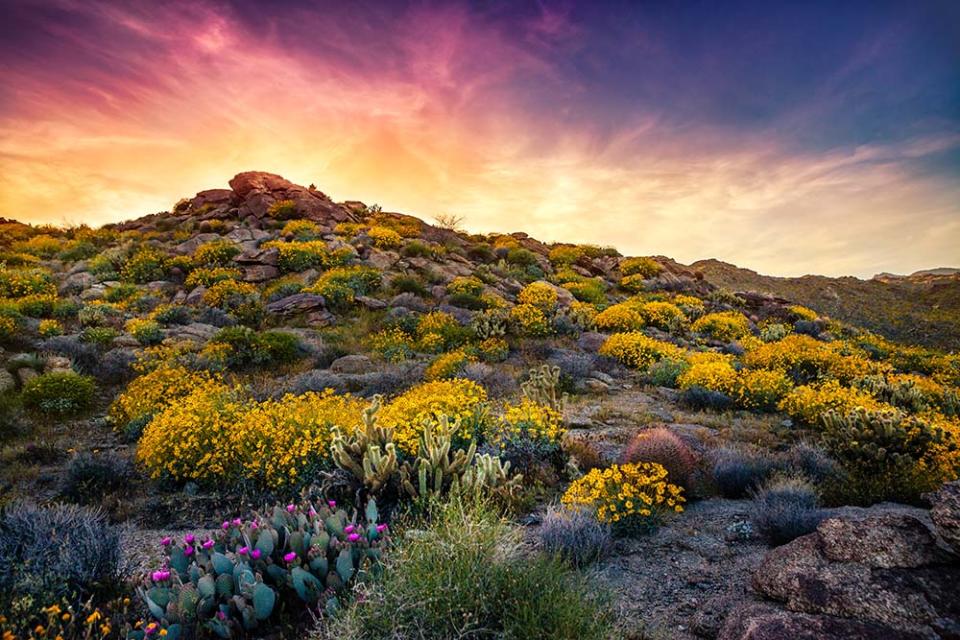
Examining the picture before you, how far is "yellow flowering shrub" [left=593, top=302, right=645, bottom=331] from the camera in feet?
63.5

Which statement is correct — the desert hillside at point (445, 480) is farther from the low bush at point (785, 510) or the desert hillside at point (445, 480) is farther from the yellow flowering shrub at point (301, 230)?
the yellow flowering shrub at point (301, 230)

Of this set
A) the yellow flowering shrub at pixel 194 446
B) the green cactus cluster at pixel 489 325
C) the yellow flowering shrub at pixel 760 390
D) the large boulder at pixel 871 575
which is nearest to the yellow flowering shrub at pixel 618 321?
the green cactus cluster at pixel 489 325

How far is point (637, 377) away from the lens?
45.1ft

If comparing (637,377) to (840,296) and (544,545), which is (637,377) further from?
(840,296)

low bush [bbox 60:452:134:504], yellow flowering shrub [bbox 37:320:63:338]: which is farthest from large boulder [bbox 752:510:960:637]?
yellow flowering shrub [bbox 37:320:63:338]

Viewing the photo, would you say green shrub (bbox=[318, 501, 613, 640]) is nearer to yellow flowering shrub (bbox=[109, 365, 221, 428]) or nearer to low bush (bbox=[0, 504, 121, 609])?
low bush (bbox=[0, 504, 121, 609])

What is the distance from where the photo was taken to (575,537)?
496 cm

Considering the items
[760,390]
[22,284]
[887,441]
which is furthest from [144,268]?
[887,441]

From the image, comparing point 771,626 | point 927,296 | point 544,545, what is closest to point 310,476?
point 544,545

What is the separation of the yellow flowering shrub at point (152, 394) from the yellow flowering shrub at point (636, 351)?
10984mm

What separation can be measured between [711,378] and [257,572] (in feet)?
35.5

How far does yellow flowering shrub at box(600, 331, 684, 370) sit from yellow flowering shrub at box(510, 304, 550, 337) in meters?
2.40

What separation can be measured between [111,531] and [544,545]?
4146mm

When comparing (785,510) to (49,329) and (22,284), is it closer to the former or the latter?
(49,329)
